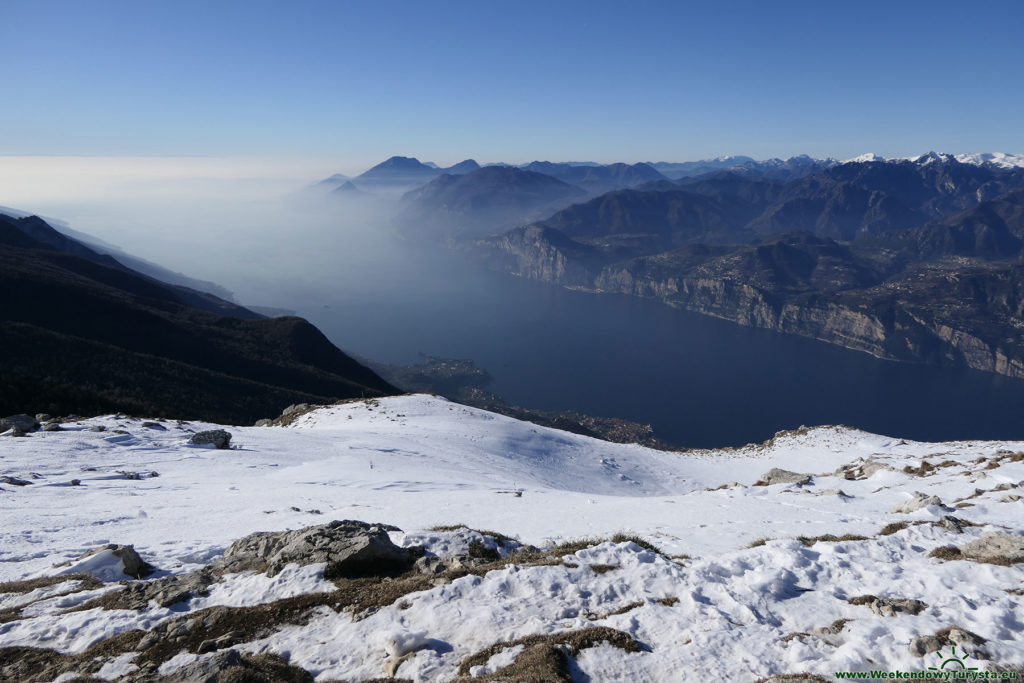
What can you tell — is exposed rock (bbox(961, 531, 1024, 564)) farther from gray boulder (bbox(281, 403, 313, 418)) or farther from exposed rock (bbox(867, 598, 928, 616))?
gray boulder (bbox(281, 403, 313, 418))

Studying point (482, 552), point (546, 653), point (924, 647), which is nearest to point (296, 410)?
point (482, 552)

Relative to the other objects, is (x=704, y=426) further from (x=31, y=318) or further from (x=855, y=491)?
(x=31, y=318)

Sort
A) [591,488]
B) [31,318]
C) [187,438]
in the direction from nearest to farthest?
[187,438] < [591,488] < [31,318]

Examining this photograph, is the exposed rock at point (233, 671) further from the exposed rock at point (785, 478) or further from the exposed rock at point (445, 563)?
the exposed rock at point (785, 478)

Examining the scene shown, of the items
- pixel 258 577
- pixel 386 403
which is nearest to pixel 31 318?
pixel 386 403

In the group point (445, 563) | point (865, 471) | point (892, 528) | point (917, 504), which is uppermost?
point (892, 528)

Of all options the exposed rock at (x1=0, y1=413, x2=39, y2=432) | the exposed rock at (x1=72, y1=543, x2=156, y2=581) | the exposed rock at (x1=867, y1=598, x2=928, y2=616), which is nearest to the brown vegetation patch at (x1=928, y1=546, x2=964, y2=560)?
the exposed rock at (x1=867, y1=598, x2=928, y2=616)

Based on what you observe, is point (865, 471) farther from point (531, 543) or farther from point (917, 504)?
point (531, 543)
